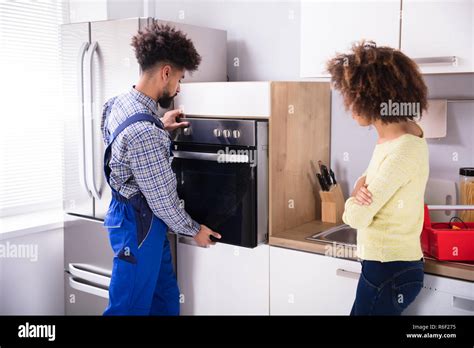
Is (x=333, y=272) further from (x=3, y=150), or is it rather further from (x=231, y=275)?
(x=3, y=150)

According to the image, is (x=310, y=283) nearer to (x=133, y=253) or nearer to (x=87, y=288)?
(x=133, y=253)

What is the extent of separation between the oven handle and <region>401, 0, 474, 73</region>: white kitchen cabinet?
71 cm

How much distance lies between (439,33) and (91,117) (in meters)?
1.47

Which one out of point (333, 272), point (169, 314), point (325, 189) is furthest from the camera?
point (325, 189)

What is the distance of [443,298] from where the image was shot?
196 cm

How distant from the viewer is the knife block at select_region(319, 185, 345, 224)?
8.38 ft

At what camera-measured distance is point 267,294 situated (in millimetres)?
2377

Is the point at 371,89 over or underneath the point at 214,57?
underneath

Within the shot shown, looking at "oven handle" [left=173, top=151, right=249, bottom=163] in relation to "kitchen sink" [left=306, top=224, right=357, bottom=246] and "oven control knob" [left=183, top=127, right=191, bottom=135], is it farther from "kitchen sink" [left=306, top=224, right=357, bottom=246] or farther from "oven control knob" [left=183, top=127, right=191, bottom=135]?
"kitchen sink" [left=306, top=224, right=357, bottom=246]

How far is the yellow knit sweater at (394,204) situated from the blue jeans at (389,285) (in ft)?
0.08

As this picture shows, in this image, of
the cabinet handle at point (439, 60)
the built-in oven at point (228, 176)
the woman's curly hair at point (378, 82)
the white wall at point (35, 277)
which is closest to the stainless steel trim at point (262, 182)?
the built-in oven at point (228, 176)

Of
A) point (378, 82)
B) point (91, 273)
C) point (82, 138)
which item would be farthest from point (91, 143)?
point (378, 82)
